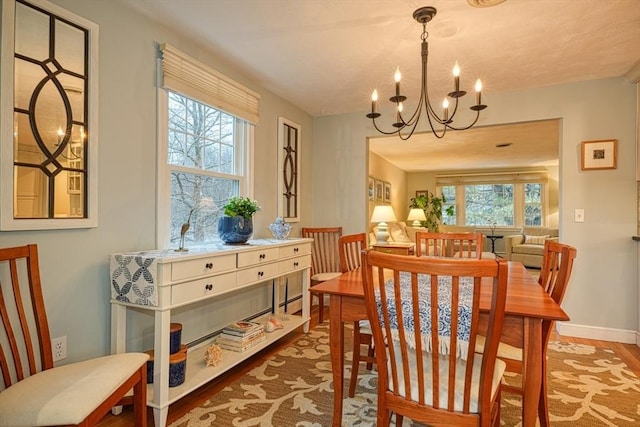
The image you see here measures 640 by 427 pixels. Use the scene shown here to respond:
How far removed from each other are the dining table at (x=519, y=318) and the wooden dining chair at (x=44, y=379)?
856 mm

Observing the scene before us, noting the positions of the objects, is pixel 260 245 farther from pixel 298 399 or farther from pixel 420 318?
pixel 420 318

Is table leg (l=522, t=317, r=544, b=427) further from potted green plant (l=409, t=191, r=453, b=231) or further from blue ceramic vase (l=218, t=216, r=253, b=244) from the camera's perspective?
potted green plant (l=409, t=191, r=453, b=231)

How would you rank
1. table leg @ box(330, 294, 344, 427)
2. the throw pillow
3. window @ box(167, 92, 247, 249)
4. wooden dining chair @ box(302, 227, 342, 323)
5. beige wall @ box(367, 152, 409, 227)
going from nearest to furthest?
table leg @ box(330, 294, 344, 427)
window @ box(167, 92, 247, 249)
wooden dining chair @ box(302, 227, 342, 323)
beige wall @ box(367, 152, 409, 227)
the throw pillow

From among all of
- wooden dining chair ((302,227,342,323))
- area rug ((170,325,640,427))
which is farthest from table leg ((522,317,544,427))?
wooden dining chair ((302,227,342,323))

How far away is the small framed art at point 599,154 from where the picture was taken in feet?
9.88

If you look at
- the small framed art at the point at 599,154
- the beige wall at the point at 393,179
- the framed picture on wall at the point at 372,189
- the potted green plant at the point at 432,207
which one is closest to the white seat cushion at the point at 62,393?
the small framed art at the point at 599,154

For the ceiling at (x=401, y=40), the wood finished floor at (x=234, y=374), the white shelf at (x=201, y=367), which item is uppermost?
the ceiling at (x=401, y=40)

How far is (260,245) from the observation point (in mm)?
2508

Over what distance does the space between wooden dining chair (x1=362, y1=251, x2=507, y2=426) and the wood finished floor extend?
48.6 inches

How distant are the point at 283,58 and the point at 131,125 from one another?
124 centimetres

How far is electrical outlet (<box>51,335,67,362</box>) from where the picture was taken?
5.52 ft

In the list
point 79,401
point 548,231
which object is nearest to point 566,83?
point 79,401

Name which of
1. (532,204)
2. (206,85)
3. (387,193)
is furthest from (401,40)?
(532,204)

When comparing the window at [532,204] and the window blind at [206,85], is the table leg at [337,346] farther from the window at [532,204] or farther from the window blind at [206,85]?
the window at [532,204]
